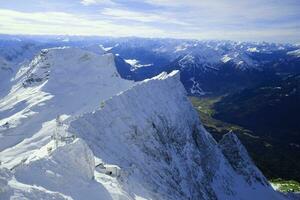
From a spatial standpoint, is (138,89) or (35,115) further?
(35,115)

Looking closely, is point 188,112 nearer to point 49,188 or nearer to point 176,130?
point 176,130

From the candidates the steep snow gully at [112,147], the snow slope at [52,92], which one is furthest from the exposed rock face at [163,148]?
the snow slope at [52,92]

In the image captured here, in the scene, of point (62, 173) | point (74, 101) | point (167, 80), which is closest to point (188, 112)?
point (167, 80)

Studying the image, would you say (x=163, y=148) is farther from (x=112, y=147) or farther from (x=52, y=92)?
(x=52, y=92)

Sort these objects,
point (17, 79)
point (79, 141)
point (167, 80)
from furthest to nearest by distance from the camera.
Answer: point (17, 79) < point (167, 80) < point (79, 141)

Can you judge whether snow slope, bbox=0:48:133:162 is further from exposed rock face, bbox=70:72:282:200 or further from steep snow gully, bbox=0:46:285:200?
exposed rock face, bbox=70:72:282:200

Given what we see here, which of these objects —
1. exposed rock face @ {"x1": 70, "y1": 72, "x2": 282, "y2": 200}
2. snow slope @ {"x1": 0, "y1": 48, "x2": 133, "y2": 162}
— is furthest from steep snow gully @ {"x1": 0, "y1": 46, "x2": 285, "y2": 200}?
snow slope @ {"x1": 0, "y1": 48, "x2": 133, "y2": 162}

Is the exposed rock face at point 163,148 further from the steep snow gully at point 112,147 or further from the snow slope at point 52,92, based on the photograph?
the snow slope at point 52,92

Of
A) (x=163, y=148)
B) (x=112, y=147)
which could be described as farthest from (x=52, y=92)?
(x=112, y=147)
